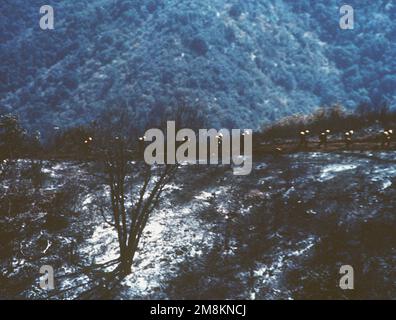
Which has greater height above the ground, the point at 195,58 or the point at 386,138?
the point at 195,58

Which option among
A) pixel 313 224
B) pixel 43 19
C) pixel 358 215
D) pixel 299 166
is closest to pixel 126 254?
pixel 313 224

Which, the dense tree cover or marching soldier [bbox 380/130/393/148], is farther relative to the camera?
the dense tree cover

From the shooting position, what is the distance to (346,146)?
79.4 feet

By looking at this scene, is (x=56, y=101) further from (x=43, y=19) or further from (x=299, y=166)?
→ (x=299, y=166)

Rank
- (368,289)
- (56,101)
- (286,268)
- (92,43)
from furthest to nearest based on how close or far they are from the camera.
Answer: (92,43) → (56,101) → (286,268) → (368,289)

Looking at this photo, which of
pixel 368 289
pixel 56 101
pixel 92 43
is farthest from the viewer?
pixel 92 43

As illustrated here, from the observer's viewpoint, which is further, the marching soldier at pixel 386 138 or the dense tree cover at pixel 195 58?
the dense tree cover at pixel 195 58

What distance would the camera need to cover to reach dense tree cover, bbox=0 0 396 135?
62.9 metres

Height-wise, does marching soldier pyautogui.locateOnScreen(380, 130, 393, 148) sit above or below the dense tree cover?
below

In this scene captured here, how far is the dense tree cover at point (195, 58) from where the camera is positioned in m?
62.9

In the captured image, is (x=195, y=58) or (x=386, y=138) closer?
(x=386, y=138)

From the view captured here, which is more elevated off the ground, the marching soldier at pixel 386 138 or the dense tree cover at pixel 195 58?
the dense tree cover at pixel 195 58

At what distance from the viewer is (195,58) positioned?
6994 centimetres

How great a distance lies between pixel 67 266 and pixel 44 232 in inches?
101
